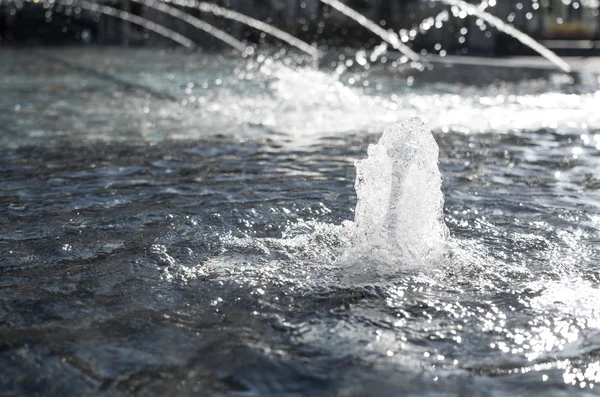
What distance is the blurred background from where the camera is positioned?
27438 millimetres

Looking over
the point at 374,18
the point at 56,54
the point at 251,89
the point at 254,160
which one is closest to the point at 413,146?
the point at 254,160

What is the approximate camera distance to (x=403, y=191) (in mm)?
5770

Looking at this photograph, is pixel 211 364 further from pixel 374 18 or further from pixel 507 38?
pixel 374 18

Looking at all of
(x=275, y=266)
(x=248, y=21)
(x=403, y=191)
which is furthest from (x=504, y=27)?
(x=275, y=266)

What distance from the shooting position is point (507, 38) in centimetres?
2700

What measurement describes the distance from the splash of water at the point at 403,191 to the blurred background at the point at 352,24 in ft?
70.7

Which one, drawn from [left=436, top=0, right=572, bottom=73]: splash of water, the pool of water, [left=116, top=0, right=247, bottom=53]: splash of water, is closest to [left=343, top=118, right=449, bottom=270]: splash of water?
the pool of water

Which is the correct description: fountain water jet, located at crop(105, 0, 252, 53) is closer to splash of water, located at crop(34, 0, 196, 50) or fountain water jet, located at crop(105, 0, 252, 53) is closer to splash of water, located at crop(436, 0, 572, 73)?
splash of water, located at crop(34, 0, 196, 50)

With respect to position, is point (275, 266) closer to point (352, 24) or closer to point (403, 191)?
point (403, 191)

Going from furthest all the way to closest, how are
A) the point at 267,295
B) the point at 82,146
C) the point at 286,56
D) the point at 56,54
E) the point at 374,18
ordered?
the point at 374,18
the point at 56,54
the point at 286,56
the point at 82,146
the point at 267,295

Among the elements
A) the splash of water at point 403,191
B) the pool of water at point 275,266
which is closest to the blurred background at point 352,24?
the pool of water at point 275,266

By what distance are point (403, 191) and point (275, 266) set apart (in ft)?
3.19

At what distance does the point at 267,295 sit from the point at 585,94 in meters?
12.3

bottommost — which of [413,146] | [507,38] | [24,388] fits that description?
[24,388]
